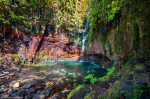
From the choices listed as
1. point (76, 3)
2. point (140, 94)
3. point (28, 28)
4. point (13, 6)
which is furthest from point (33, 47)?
point (140, 94)

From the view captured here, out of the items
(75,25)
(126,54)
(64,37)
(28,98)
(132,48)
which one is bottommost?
(28,98)

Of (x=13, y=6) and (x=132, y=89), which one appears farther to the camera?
(x=13, y=6)

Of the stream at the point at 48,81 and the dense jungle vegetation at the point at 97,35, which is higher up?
the dense jungle vegetation at the point at 97,35

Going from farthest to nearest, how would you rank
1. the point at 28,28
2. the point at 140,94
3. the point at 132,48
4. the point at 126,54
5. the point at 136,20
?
the point at 28,28
the point at 126,54
the point at 132,48
the point at 136,20
the point at 140,94

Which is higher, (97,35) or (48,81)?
(97,35)

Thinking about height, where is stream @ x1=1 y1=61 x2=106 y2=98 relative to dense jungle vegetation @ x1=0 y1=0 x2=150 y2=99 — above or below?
below

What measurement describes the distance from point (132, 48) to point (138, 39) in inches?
25.2

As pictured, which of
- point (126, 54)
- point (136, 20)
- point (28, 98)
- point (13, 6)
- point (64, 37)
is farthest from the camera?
point (64, 37)

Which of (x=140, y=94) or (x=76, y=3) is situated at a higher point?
(x=76, y=3)

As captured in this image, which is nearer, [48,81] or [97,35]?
[48,81]

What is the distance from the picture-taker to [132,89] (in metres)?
1.81

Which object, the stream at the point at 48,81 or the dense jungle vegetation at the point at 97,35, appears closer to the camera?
the dense jungle vegetation at the point at 97,35

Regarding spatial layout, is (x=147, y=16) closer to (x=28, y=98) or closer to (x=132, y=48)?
(x=132, y=48)

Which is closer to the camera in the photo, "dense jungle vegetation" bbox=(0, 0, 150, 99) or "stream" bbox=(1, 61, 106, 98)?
"dense jungle vegetation" bbox=(0, 0, 150, 99)
